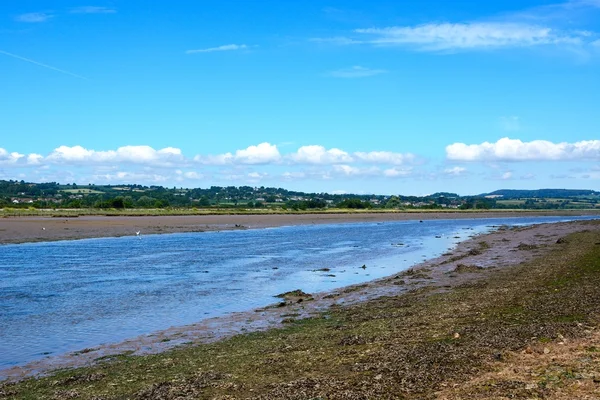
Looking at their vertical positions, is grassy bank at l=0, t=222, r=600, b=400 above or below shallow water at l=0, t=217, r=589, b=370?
above

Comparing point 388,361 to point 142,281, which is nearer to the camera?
point 388,361

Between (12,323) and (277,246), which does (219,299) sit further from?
(277,246)

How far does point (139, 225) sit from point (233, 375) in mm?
62560

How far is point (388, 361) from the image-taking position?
10.7 m

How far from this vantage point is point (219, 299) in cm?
2189

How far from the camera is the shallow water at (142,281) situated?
54.6 feet

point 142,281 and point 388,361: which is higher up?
point 388,361

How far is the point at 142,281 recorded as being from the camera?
88.0ft

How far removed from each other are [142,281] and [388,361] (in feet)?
60.9

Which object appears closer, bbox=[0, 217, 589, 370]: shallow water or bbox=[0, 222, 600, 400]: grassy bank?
bbox=[0, 222, 600, 400]: grassy bank

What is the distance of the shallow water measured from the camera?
16656 mm

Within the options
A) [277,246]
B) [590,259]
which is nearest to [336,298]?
[590,259]

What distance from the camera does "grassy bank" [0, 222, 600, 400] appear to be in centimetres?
889

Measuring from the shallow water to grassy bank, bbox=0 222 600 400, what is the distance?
3740mm
